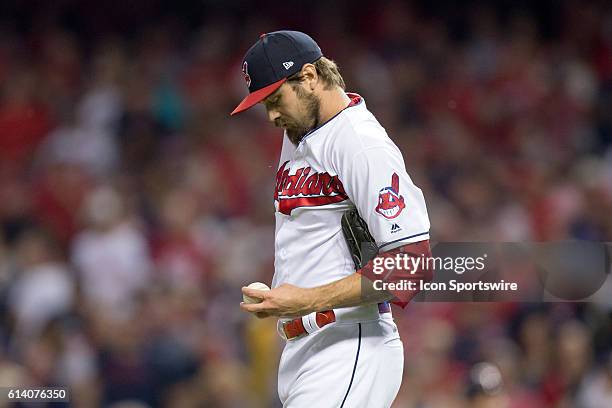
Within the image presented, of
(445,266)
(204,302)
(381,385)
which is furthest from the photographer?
(204,302)

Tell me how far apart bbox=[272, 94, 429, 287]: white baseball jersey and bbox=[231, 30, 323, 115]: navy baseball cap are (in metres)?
0.16

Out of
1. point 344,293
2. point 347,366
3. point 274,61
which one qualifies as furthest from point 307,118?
point 347,366

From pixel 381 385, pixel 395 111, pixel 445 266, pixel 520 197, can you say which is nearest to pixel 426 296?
pixel 445 266

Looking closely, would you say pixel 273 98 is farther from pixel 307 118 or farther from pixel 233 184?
pixel 233 184

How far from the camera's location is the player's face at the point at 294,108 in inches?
101

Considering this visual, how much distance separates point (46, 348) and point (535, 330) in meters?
2.46

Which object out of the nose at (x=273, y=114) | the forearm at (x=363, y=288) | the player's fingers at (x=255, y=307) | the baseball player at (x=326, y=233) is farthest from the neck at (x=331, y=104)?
the player's fingers at (x=255, y=307)

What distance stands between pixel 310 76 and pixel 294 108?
0.09m

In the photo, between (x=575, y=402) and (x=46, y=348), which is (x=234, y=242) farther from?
(x=575, y=402)

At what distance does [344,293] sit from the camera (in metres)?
2.46

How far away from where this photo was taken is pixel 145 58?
7.38m

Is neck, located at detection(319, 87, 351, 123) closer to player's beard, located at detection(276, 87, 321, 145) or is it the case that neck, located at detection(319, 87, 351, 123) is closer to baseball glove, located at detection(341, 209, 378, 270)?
player's beard, located at detection(276, 87, 321, 145)

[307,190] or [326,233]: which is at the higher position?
[307,190]

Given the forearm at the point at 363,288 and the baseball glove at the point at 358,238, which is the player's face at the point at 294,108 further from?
the forearm at the point at 363,288
